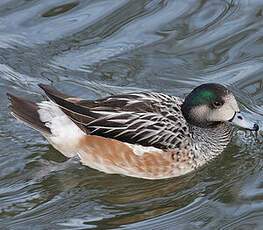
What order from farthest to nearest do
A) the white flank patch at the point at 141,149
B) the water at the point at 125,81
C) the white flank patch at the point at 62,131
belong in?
the white flank patch at the point at 62,131 < the white flank patch at the point at 141,149 < the water at the point at 125,81

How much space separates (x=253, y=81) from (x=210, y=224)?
2.17 m

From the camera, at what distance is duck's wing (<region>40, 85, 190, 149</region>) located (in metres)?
7.24

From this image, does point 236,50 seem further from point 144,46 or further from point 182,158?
point 182,158

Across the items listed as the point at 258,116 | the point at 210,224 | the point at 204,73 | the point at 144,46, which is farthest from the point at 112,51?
the point at 210,224

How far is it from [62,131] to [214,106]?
1.19 metres

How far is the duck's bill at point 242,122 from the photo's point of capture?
726 centimetres

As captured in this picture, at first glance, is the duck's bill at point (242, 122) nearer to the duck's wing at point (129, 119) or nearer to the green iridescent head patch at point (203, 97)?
the green iridescent head patch at point (203, 97)

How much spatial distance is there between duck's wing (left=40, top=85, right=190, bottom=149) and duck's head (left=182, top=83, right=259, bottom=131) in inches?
4.8

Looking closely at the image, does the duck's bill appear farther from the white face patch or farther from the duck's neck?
the duck's neck

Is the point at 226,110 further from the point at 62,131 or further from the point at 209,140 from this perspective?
the point at 62,131

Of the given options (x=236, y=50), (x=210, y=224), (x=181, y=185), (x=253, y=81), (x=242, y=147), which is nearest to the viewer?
(x=210, y=224)

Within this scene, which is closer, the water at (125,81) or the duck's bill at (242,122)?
the water at (125,81)

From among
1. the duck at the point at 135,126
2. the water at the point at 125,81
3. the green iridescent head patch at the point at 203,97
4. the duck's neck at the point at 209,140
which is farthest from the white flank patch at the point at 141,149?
the green iridescent head patch at the point at 203,97

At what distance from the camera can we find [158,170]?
23.8 ft
